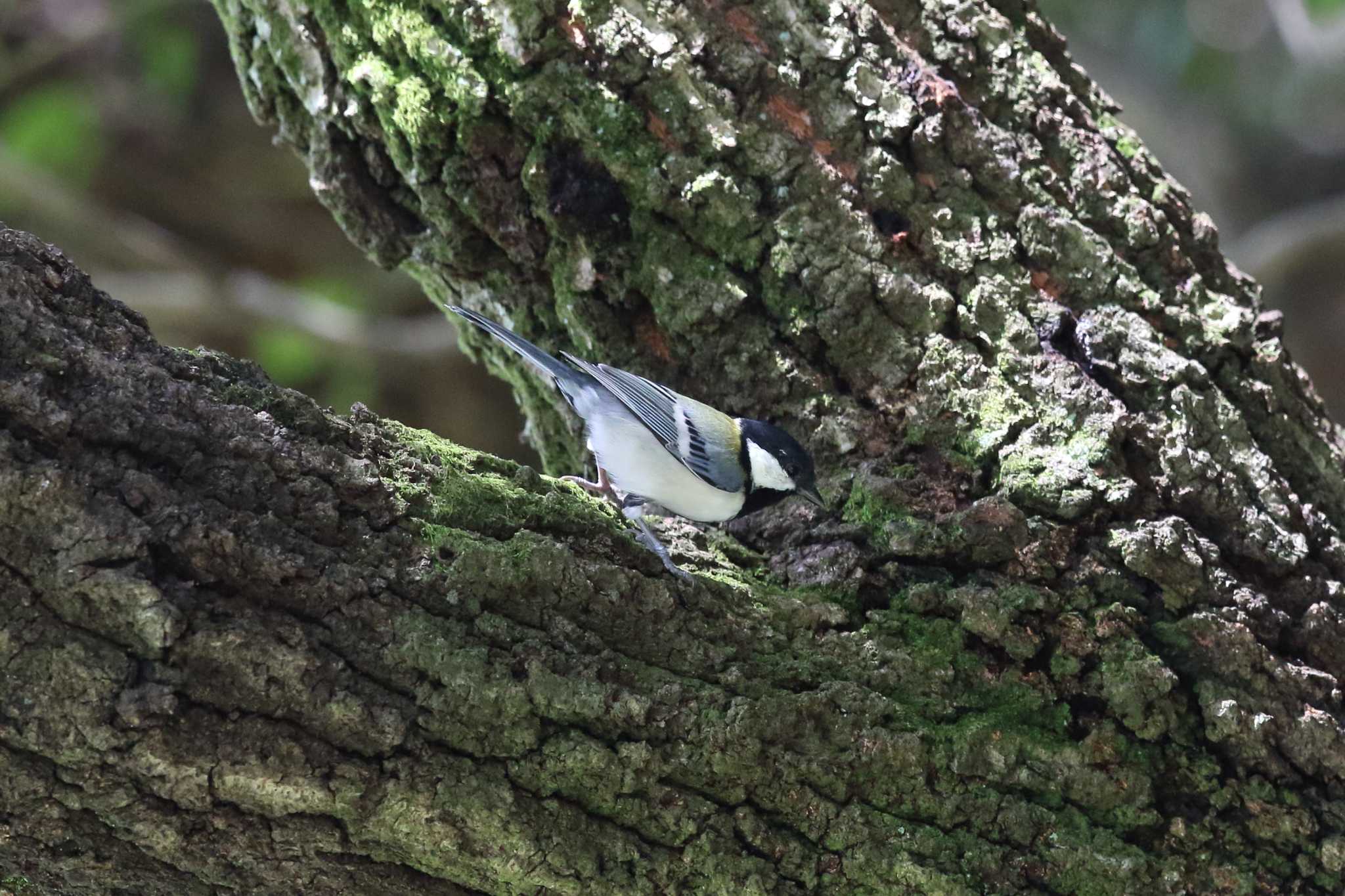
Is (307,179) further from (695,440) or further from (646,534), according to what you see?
(646,534)

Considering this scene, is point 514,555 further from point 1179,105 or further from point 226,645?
point 1179,105

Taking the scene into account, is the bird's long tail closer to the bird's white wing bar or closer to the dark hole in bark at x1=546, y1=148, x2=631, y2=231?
the bird's white wing bar

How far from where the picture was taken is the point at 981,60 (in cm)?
271

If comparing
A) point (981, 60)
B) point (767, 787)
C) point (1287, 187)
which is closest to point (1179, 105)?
point (1287, 187)

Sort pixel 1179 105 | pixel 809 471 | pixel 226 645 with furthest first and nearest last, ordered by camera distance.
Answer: pixel 1179 105 < pixel 809 471 < pixel 226 645

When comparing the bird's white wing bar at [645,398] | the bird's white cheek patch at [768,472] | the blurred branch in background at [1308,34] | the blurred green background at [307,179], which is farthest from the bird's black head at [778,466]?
the blurred branch in background at [1308,34]

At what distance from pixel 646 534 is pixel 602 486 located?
2.09ft

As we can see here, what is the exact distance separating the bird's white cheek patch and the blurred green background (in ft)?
13.7

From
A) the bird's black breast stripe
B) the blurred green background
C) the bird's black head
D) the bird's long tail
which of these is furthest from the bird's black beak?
the blurred green background

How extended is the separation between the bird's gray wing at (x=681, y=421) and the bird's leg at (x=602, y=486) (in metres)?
0.25

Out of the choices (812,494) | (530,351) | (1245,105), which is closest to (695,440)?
(812,494)

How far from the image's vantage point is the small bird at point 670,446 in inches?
100

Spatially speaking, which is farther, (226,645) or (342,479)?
(342,479)

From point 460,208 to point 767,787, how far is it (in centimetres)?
159
